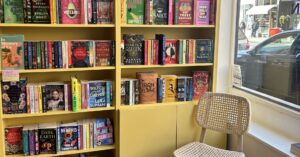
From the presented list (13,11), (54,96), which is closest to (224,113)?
(54,96)

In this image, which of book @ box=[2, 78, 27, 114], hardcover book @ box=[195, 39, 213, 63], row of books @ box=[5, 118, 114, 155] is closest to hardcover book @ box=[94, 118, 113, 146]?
row of books @ box=[5, 118, 114, 155]

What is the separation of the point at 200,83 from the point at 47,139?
1325 millimetres

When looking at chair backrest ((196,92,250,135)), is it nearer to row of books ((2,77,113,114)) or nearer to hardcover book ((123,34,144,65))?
hardcover book ((123,34,144,65))

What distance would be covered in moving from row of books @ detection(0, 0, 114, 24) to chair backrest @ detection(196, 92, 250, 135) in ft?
3.31

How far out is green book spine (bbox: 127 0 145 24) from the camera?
233 centimetres

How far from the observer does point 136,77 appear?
2.54 m

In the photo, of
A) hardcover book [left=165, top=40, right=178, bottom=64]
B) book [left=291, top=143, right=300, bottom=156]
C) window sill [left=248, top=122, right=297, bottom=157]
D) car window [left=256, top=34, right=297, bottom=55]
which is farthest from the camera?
hardcover book [left=165, top=40, right=178, bottom=64]

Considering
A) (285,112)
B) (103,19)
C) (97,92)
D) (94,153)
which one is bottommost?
(94,153)

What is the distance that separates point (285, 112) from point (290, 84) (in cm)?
22

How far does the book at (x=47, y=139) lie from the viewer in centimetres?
225

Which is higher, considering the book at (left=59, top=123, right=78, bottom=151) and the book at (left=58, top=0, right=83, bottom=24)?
the book at (left=58, top=0, right=83, bottom=24)

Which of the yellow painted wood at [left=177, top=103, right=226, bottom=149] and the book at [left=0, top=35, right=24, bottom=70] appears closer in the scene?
the book at [left=0, top=35, right=24, bottom=70]

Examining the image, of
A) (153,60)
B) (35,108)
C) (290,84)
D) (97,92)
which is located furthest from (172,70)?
(35,108)

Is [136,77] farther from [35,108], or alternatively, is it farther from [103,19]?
[35,108]
